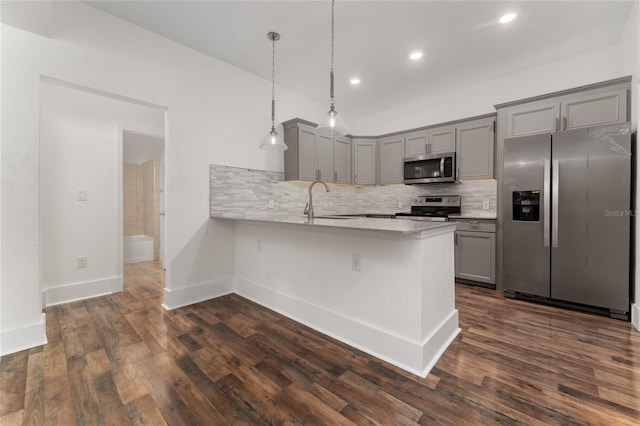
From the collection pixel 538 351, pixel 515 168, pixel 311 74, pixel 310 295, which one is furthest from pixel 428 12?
pixel 538 351

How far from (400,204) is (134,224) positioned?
5.20m

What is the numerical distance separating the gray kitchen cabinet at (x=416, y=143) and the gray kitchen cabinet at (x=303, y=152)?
52.7 inches

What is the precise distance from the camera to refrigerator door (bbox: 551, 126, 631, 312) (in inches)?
99.1

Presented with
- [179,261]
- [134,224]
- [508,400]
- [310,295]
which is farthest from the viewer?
[134,224]

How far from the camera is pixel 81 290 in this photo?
3.09m

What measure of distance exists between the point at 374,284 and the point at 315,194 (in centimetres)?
277

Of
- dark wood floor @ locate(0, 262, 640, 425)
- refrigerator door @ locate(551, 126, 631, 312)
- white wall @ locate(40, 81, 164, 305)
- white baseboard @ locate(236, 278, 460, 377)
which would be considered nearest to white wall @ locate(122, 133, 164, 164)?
white wall @ locate(40, 81, 164, 305)

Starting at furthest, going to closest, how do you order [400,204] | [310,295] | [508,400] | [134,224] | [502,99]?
[134,224] < [400,204] < [502,99] < [310,295] < [508,400]

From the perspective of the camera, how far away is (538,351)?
198 cm

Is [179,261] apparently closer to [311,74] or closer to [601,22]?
[311,74]

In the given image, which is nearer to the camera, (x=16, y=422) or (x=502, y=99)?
(x=16, y=422)

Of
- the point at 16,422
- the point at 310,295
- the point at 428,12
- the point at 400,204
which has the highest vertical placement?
the point at 428,12

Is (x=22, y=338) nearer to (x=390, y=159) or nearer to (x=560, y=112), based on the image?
(x=390, y=159)

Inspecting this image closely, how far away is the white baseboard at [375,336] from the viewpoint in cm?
176
